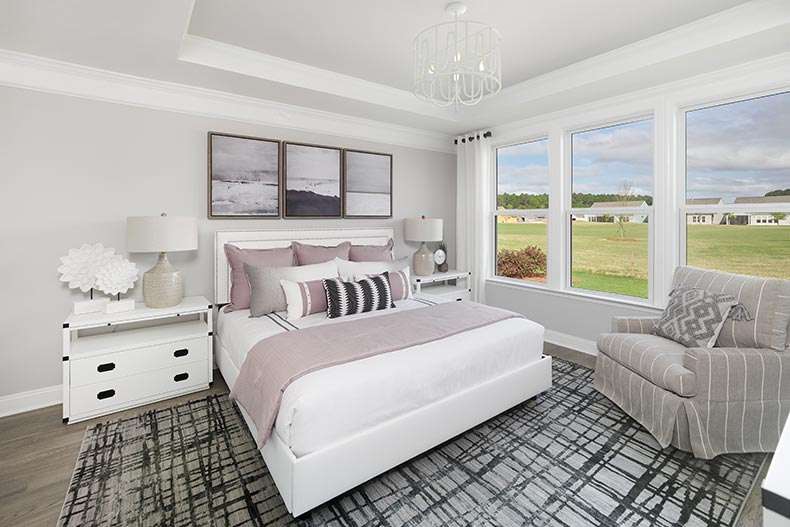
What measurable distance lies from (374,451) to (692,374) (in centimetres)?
186

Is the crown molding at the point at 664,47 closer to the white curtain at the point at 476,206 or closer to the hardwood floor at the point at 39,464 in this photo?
the white curtain at the point at 476,206

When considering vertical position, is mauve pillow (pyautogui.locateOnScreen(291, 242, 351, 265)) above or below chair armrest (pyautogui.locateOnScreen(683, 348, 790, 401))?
above

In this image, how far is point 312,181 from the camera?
13.2 feet

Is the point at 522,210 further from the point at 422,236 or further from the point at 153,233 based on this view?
the point at 153,233

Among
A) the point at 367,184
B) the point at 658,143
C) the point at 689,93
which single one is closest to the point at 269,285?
the point at 367,184

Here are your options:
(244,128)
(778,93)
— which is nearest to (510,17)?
(778,93)

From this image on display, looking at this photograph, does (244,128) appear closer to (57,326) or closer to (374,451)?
(57,326)

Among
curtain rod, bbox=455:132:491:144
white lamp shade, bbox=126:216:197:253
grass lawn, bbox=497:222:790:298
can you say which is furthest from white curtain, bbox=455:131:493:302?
white lamp shade, bbox=126:216:197:253

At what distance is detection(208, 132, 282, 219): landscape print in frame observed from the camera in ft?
11.3

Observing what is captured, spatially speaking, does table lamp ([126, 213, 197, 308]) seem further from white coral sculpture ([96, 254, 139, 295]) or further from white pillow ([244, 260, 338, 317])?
white pillow ([244, 260, 338, 317])

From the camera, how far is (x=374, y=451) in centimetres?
191

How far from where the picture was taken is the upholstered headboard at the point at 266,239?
11.3 feet

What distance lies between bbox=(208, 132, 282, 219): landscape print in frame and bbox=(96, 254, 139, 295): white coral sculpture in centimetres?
80

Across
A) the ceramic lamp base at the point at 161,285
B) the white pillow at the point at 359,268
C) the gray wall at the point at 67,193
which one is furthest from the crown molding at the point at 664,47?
the ceramic lamp base at the point at 161,285
